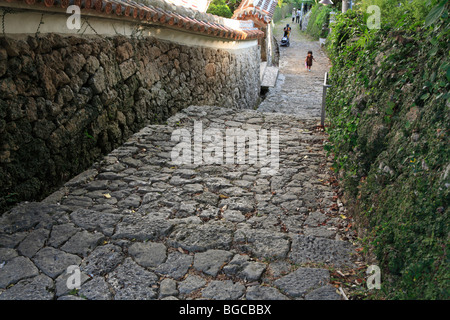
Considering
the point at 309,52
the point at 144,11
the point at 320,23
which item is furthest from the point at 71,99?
the point at 320,23

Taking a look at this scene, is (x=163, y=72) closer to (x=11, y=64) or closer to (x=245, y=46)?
(x=11, y=64)

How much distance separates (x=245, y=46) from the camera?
12.8 meters

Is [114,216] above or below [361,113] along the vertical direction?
below

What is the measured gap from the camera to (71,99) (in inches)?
180

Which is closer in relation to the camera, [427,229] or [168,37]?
[427,229]

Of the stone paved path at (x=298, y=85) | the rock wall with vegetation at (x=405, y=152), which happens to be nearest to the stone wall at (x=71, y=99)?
the rock wall with vegetation at (x=405, y=152)

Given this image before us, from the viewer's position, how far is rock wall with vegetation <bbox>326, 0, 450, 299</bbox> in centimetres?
226

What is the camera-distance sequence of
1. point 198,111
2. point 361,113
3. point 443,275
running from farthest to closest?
point 198,111, point 361,113, point 443,275

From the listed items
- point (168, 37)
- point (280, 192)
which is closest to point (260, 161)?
point (280, 192)

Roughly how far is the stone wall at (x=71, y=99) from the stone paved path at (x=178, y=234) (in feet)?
0.89

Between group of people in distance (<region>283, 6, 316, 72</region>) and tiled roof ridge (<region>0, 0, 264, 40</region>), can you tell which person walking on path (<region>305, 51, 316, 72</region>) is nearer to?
group of people in distance (<region>283, 6, 316, 72</region>)

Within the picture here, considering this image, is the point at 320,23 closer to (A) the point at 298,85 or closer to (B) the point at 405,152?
(A) the point at 298,85
